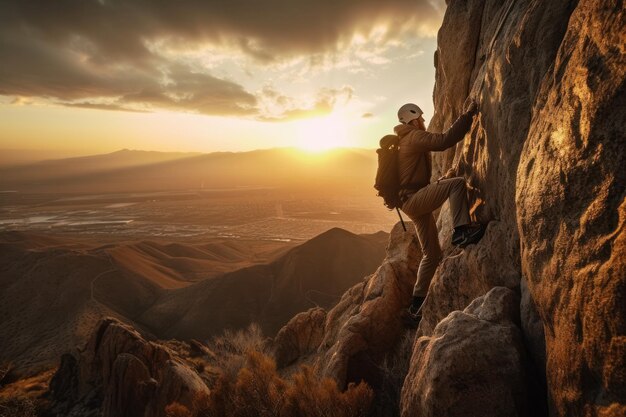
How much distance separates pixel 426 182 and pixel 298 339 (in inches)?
551

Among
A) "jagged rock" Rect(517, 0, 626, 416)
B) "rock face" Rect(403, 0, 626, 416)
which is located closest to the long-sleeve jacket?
"rock face" Rect(403, 0, 626, 416)

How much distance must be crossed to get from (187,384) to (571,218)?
12.5 meters

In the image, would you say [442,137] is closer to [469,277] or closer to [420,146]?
[420,146]

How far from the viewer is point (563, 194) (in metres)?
2.63

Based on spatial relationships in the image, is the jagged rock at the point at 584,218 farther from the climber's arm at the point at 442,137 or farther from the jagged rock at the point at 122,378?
the jagged rock at the point at 122,378

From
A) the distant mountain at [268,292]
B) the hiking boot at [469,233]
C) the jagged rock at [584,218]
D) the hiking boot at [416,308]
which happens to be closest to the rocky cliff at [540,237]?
the jagged rock at [584,218]

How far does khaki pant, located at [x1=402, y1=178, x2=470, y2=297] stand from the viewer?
17.9ft

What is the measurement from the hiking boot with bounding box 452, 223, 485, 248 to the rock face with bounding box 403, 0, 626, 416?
0.26m

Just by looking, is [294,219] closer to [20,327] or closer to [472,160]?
[20,327]

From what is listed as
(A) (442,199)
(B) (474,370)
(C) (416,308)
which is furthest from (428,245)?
(B) (474,370)

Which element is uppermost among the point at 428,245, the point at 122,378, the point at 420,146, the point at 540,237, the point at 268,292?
the point at 420,146

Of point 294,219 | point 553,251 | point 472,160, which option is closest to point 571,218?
point 553,251

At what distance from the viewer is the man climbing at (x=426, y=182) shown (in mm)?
5418

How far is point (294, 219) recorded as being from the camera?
126938 millimetres
